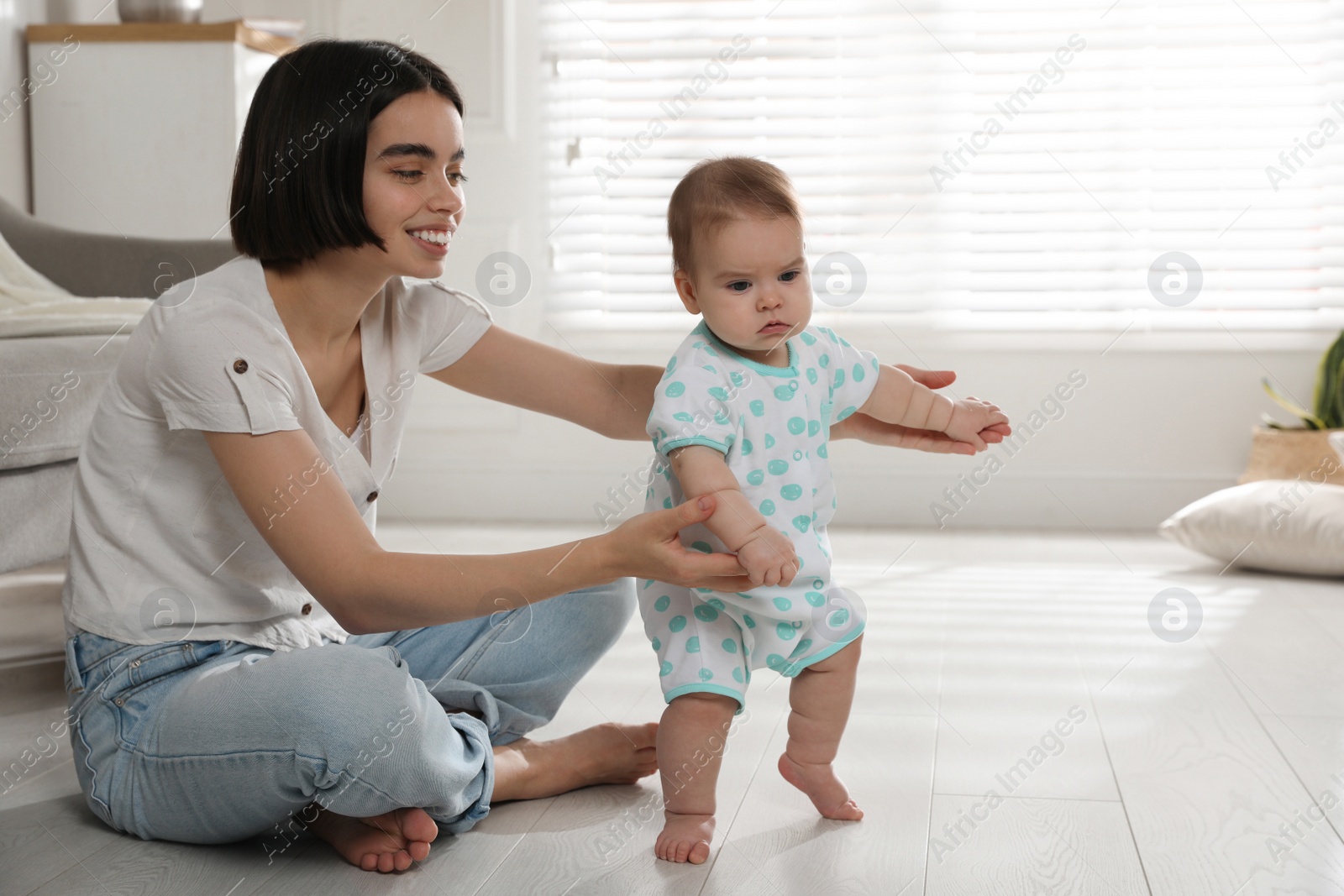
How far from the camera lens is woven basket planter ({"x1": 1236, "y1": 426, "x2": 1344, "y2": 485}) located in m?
2.66

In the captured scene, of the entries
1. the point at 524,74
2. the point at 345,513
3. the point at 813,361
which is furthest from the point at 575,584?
the point at 524,74

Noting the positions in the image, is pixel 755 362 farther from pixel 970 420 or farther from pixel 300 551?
pixel 300 551

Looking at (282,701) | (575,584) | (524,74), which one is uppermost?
(524,74)

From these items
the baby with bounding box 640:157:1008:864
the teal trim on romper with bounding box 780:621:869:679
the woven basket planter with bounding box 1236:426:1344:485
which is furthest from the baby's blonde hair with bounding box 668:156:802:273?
the woven basket planter with bounding box 1236:426:1344:485

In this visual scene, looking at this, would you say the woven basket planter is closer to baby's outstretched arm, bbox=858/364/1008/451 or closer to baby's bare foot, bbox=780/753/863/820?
baby's outstretched arm, bbox=858/364/1008/451

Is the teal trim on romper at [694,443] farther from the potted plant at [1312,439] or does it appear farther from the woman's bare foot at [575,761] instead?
the potted plant at [1312,439]

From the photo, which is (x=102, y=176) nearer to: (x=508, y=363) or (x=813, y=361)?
(x=508, y=363)

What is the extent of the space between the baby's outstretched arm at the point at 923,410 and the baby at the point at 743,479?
0.23 feet

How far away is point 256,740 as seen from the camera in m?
1.01

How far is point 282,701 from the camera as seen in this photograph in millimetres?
1004

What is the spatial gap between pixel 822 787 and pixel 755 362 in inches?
16.6

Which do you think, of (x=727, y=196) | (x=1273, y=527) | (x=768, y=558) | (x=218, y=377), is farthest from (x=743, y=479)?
(x=1273, y=527)

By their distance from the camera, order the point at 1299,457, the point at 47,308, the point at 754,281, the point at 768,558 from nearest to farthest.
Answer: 1. the point at 768,558
2. the point at 754,281
3. the point at 47,308
4. the point at 1299,457

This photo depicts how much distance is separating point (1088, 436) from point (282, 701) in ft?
7.89
